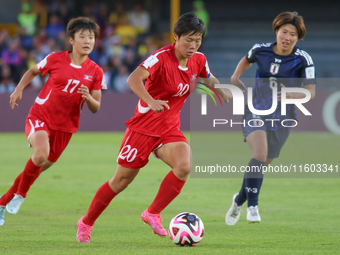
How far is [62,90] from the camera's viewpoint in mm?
6441

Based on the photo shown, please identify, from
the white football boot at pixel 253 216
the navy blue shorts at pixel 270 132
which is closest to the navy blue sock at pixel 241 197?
the white football boot at pixel 253 216

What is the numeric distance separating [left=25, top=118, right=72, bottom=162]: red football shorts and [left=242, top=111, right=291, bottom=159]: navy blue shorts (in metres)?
2.11

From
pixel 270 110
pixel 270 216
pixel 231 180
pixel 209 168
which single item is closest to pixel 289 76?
pixel 270 110

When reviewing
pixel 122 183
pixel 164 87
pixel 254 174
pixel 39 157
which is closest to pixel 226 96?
pixel 164 87

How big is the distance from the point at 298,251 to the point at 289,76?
84.5 inches

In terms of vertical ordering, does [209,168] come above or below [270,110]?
below

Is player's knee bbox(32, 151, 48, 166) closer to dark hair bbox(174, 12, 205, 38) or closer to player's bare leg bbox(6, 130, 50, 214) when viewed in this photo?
player's bare leg bbox(6, 130, 50, 214)

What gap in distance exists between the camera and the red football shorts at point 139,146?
16.5 ft

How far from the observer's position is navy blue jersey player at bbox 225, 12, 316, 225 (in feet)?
19.5

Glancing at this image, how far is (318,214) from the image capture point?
6555mm

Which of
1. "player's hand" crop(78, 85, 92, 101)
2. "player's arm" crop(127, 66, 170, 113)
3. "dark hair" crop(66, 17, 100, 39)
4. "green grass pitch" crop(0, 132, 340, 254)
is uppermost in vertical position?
"dark hair" crop(66, 17, 100, 39)

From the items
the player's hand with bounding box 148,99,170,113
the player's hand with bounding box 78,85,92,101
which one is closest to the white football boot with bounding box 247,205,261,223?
the player's hand with bounding box 148,99,170,113

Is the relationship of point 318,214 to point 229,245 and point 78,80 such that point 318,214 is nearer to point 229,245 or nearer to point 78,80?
point 229,245

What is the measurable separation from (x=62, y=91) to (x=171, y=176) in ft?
6.52
